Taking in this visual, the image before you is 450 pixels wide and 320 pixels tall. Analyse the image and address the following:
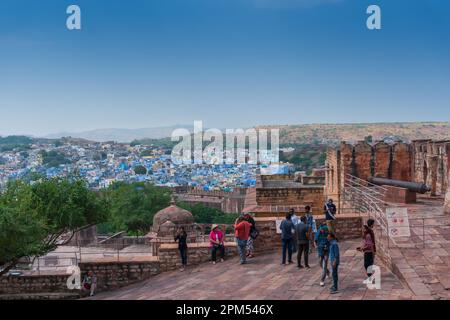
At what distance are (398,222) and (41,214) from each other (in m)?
14.0

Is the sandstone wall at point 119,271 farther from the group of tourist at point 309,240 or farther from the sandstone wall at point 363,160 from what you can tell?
the sandstone wall at point 363,160

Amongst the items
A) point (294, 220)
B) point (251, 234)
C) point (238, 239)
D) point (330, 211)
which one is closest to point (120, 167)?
point (251, 234)

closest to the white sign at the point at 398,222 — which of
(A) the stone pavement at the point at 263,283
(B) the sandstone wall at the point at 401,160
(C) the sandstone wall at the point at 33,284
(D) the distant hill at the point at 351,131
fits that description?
(A) the stone pavement at the point at 263,283

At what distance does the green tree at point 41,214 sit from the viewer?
1452cm

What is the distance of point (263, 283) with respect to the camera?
9977 mm

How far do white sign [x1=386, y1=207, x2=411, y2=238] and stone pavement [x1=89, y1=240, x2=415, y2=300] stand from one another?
2.70 feet

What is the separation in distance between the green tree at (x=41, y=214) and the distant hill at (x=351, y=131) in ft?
417

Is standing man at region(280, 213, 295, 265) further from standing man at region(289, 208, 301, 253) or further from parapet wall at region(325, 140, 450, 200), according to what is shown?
parapet wall at region(325, 140, 450, 200)

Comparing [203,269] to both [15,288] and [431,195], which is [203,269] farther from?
[431,195]

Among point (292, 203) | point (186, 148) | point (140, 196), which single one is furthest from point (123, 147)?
point (292, 203)

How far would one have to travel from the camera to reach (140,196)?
56094 millimetres

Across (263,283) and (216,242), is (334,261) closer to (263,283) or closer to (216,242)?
(263,283)
